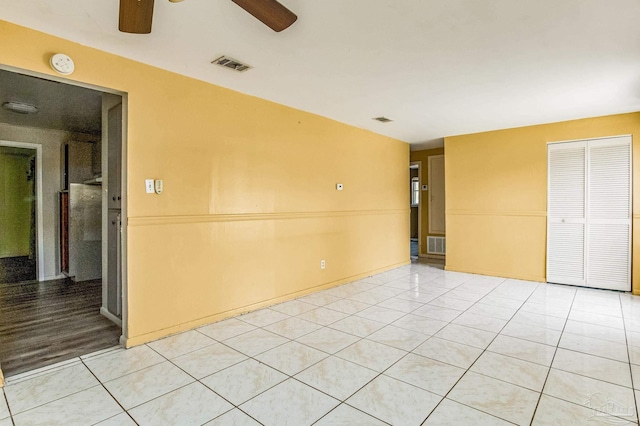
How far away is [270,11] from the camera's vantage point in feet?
5.33

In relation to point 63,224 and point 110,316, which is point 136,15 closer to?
point 110,316

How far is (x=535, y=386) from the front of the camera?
6.86ft

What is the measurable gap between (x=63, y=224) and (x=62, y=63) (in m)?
3.66

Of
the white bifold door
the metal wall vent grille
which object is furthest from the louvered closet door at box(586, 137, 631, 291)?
the metal wall vent grille

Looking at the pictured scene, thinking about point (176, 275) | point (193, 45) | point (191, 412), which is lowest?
point (191, 412)

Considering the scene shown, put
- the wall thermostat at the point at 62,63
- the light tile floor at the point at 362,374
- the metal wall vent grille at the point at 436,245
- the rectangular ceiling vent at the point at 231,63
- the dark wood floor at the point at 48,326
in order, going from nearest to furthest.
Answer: the light tile floor at the point at 362,374, the wall thermostat at the point at 62,63, the dark wood floor at the point at 48,326, the rectangular ceiling vent at the point at 231,63, the metal wall vent grille at the point at 436,245

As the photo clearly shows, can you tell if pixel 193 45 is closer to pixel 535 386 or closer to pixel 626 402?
pixel 535 386

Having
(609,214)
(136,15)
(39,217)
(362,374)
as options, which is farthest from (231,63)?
(609,214)

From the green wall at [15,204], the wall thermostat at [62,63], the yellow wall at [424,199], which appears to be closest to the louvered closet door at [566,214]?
the yellow wall at [424,199]

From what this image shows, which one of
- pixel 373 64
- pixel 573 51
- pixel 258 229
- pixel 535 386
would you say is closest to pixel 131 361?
pixel 258 229

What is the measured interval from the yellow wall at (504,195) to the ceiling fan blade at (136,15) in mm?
5085

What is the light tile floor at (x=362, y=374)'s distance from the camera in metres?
1.82

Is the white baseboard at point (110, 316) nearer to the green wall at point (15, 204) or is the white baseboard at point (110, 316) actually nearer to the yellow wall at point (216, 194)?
the yellow wall at point (216, 194)

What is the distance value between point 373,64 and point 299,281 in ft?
8.60
